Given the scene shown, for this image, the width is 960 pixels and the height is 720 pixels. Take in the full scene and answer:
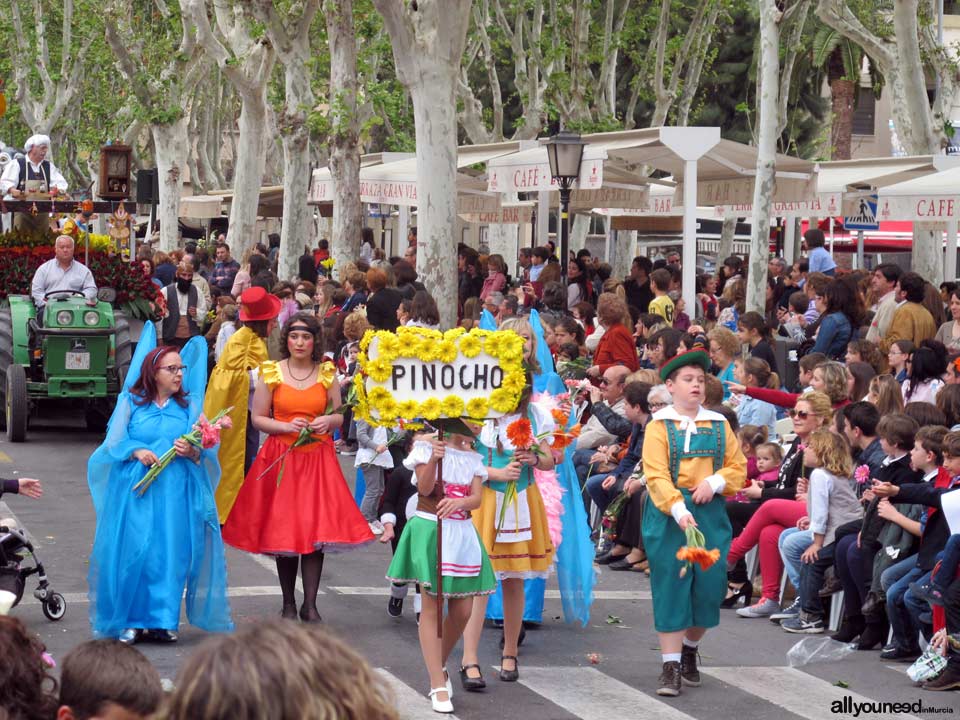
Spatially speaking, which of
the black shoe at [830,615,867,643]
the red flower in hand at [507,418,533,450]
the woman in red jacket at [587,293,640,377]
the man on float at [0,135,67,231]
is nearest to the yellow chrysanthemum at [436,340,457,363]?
the red flower in hand at [507,418,533,450]

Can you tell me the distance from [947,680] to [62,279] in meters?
11.5

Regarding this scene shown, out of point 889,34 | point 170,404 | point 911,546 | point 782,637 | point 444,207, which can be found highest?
point 889,34

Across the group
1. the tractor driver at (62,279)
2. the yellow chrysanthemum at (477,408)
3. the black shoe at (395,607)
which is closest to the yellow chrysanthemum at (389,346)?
the yellow chrysanthemum at (477,408)

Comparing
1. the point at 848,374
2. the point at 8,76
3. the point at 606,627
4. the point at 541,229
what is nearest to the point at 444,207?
the point at 541,229

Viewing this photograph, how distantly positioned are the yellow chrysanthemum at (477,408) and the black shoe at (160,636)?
232cm

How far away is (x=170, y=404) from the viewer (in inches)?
355

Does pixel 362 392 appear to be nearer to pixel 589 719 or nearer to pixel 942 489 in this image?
pixel 589 719

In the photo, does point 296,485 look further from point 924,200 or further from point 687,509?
point 924,200

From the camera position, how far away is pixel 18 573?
8.82 meters

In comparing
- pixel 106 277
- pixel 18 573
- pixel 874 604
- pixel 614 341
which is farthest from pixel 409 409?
pixel 106 277

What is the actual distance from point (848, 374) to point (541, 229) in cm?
1395

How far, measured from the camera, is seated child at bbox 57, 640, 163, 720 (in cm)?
362

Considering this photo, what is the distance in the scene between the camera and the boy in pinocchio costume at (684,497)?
26.4ft

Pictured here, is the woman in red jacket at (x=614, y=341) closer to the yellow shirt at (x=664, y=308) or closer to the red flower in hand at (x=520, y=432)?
the yellow shirt at (x=664, y=308)
